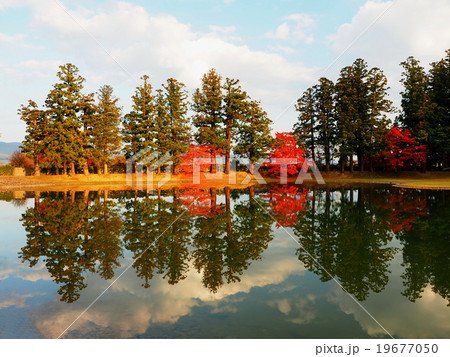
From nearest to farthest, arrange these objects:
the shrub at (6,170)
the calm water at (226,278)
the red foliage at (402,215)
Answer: the calm water at (226,278), the red foliage at (402,215), the shrub at (6,170)

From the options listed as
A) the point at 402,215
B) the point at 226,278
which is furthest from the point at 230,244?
the point at 402,215

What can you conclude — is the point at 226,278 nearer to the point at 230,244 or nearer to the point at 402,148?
the point at 230,244

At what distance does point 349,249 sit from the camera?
7297 mm

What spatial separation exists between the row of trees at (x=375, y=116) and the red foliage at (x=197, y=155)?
528 inches

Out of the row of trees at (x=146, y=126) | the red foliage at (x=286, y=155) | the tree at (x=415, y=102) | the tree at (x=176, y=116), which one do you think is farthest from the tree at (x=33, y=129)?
the tree at (x=415, y=102)

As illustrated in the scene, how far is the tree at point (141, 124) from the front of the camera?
131 ft

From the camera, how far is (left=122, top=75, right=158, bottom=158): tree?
39.8 metres

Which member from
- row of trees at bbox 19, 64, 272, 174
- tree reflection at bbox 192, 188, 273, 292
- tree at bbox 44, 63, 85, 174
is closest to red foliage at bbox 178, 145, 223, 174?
row of trees at bbox 19, 64, 272, 174

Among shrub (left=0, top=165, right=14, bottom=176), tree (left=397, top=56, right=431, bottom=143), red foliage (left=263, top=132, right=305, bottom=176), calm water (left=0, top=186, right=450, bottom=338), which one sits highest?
tree (left=397, top=56, right=431, bottom=143)

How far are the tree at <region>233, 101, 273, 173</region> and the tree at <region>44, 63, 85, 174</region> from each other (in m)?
20.9

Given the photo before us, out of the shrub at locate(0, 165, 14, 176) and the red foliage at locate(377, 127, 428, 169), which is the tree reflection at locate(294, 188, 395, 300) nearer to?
the red foliage at locate(377, 127, 428, 169)

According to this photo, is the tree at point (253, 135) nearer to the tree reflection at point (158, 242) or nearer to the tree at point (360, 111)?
the tree at point (360, 111)
